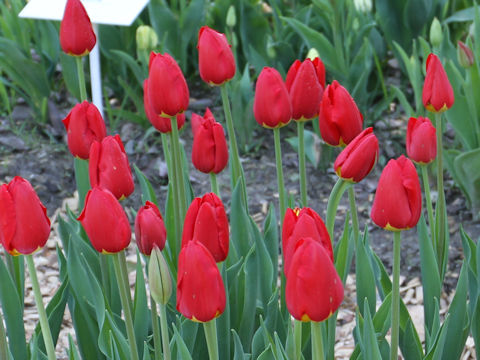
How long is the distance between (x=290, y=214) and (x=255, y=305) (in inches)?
21.8

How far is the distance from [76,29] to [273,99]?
0.46 meters

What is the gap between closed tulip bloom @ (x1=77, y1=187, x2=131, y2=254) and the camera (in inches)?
46.3

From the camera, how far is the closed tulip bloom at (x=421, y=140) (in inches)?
59.7

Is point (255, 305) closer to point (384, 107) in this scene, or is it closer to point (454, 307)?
point (454, 307)

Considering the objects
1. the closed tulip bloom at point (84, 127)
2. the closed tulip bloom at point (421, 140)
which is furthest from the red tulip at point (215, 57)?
the closed tulip bloom at point (421, 140)

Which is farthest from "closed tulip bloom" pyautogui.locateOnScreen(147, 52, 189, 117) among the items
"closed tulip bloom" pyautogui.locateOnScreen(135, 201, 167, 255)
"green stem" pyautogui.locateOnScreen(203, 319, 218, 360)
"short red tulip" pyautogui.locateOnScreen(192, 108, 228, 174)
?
"green stem" pyautogui.locateOnScreen(203, 319, 218, 360)

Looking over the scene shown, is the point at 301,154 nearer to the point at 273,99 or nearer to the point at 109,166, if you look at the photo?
the point at 273,99

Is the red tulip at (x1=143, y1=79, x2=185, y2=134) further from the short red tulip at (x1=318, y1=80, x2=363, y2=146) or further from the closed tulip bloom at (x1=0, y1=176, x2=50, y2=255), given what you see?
the closed tulip bloom at (x1=0, y1=176, x2=50, y2=255)

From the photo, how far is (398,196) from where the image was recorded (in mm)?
1171

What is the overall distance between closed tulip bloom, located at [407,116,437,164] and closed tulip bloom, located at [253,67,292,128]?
0.23 meters

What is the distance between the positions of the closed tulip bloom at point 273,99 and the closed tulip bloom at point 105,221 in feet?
1.34

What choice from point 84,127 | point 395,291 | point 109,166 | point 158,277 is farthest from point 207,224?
point 84,127

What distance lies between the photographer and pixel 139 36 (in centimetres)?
291

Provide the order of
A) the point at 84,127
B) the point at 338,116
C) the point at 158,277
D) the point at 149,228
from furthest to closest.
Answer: the point at 84,127, the point at 338,116, the point at 149,228, the point at 158,277
